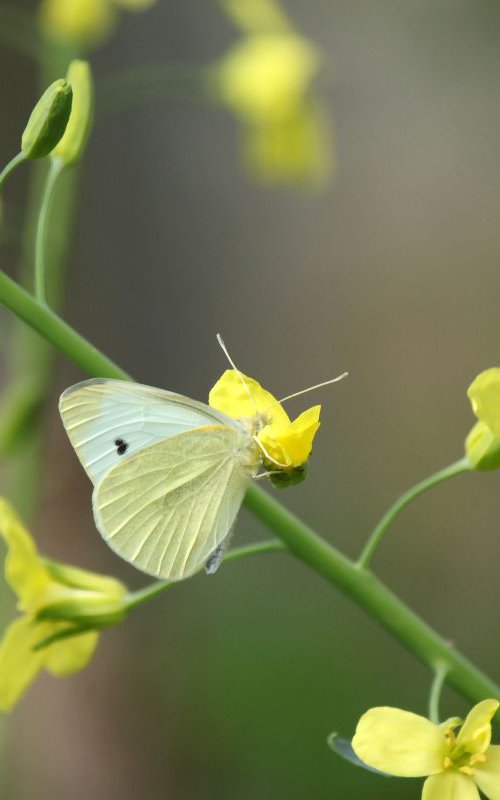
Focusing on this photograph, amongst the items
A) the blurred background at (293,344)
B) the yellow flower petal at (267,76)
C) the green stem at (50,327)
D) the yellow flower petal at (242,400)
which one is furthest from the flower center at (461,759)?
the blurred background at (293,344)

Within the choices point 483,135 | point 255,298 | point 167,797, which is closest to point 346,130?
point 483,135

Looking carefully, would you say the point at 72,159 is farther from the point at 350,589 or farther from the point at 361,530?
the point at 361,530

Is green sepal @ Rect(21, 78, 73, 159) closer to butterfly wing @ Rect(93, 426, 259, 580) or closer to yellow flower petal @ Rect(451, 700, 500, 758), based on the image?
butterfly wing @ Rect(93, 426, 259, 580)

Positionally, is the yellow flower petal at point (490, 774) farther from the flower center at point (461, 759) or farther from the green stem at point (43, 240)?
the green stem at point (43, 240)

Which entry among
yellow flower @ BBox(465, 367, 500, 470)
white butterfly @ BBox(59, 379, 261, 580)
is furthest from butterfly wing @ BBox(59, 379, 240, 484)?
yellow flower @ BBox(465, 367, 500, 470)

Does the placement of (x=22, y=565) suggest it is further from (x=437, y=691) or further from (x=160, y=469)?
(x=437, y=691)
